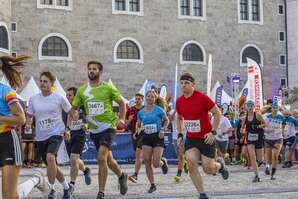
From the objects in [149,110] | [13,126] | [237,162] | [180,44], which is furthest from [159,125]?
[180,44]

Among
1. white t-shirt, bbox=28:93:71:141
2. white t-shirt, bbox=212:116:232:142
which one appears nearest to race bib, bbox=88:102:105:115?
white t-shirt, bbox=28:93:71:141

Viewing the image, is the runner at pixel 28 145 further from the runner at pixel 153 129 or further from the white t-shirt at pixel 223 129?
the runner at pixel 153 129

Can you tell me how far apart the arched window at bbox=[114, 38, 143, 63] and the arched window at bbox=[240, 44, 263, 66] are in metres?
7.22

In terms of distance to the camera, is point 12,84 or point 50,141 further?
point 50,141

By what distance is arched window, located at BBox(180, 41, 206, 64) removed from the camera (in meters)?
36.6

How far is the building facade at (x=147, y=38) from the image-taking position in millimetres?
32781

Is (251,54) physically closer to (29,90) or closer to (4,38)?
(4,38)

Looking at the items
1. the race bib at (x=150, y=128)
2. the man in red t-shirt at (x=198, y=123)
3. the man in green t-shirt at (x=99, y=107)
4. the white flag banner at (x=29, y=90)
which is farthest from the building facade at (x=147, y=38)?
the man in red t-shirt at (x=198, y=123)

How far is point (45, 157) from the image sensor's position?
29.4 feet

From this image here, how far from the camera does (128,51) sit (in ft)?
115

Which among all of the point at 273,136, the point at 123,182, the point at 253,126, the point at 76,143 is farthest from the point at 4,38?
the point at 123,182

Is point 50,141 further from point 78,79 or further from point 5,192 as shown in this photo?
point 78,79

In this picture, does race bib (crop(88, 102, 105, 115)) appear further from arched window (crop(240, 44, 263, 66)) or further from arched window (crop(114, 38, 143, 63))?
arched window (crop(240, 44, 263, 66))

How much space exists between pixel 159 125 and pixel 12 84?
5543mm
